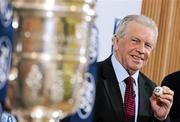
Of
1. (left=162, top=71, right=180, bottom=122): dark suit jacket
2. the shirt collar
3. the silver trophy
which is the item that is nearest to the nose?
the shirt collar

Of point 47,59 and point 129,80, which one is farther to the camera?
point 129,80

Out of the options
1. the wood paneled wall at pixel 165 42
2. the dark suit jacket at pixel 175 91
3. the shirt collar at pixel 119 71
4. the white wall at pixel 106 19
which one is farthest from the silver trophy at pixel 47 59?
the wood paneled wall at pixel 165 42

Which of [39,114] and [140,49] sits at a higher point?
[39,114]

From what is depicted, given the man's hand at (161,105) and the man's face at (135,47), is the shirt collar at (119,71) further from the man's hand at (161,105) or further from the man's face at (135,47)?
the man's hand at (161,105)

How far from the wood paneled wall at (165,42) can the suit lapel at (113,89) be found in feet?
3.64

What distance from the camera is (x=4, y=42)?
3.46 feet

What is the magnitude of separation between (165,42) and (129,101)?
4.18ft

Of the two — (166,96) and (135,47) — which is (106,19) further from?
(166,96)

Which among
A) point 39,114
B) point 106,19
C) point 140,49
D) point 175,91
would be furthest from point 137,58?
point 39,114

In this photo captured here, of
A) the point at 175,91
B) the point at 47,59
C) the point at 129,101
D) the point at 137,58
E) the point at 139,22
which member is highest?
the point at 47,59

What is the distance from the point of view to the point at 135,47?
1.66 metres

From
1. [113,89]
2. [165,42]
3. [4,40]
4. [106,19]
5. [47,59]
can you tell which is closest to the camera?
[47,59]

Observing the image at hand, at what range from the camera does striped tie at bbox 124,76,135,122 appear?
166 centimetres

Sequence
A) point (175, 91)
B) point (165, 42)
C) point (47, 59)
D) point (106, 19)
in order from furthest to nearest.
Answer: point (165, 42) → point (175, 91) → point (106, 19) → point (47, 59)
